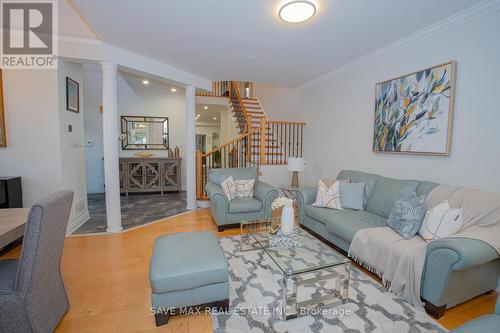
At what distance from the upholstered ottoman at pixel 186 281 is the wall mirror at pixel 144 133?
4.82m

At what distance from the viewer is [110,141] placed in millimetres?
3287

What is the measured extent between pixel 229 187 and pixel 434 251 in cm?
268

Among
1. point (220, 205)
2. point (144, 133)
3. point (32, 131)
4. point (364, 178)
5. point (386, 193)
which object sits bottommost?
point (220, 205)

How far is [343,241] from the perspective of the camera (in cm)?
260

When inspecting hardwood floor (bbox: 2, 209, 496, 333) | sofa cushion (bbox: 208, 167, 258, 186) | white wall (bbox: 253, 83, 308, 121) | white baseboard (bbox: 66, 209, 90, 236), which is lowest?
hardwood floor (bbox: 2, 209, 496, 333)

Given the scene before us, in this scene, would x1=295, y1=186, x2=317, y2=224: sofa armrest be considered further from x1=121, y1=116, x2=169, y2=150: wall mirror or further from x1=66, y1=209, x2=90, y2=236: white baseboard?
x1=121, y1=116, x2=169, y2=150: wall mirror

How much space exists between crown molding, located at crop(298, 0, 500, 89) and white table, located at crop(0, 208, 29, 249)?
4100 millimetres

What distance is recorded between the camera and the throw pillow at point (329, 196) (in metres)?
3.11

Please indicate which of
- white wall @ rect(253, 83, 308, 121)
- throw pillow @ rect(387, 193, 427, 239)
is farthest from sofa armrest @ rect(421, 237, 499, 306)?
white wall @ rect(253, 83, 308, 121)

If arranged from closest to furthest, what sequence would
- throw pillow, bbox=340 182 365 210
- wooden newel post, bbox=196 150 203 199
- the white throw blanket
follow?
the white throw blanket, throw pillow, bbox=340 182 365 210, wooden newel post, bbox=196 150 203 199

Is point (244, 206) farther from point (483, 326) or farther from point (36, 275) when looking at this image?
point (483, 326)

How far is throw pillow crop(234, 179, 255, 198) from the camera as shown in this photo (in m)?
3.85

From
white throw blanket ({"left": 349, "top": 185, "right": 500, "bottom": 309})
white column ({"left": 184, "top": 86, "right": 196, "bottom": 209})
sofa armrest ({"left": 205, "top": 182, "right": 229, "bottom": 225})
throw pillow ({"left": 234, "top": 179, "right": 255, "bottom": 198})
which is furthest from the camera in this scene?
white column ({"left": 184, "top": 86, "right": 196, "bottom": 209})

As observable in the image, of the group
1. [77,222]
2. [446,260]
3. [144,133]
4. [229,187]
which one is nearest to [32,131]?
[77,222]
